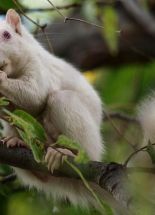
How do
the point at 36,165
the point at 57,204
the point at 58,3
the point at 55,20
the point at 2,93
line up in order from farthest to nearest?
the point at 55,20, the point at 58,3, the point at 57,204, the point at 2,93, the point at 36,165

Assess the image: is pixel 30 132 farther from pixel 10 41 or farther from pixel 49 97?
pixel 10 41

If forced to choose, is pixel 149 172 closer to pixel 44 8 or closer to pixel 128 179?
pixel 128 179

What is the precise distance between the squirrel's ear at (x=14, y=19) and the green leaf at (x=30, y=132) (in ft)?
4.26

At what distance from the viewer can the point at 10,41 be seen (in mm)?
3920

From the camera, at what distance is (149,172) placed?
8.00 ft

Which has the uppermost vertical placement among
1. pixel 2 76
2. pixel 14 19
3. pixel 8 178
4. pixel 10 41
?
pixel 14 19

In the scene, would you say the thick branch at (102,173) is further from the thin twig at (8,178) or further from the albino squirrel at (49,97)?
the thin twig at (8,178)

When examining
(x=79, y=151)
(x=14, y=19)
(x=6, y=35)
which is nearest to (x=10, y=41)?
(x=6, y=35)

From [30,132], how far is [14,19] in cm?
154

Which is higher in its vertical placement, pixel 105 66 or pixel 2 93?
pixel 2 93

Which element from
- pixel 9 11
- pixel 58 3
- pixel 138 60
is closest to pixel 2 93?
pixel 9 11

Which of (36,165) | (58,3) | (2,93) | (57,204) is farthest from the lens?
(58,3)

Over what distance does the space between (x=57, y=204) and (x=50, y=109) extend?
649 mm

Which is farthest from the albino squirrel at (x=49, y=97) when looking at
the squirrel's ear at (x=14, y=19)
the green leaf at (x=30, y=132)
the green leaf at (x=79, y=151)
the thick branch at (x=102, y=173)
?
the green leaf at (x=79, y=151)
